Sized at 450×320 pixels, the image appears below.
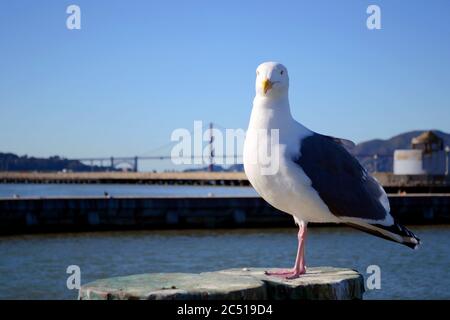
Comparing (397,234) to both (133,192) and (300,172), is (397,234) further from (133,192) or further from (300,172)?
(133,192)

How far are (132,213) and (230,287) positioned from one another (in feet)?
92.6

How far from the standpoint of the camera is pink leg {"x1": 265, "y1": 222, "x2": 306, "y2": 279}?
21.5ft

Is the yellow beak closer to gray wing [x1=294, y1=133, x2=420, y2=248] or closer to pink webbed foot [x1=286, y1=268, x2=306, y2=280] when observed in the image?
gray wing [x1=294, y1=133, x2=420, y2=248]

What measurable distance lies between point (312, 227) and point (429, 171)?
29634 mm

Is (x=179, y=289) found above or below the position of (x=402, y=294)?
above

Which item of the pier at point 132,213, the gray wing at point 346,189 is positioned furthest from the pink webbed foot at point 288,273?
the pier at point 132,213

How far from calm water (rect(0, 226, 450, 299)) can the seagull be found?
11.9 m

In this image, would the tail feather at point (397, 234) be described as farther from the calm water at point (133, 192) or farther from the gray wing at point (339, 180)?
the calm water at point (133, 192)

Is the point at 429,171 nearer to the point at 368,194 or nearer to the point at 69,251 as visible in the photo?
the point at 69,251

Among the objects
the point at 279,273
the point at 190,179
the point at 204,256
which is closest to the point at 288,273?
the point at 279,273

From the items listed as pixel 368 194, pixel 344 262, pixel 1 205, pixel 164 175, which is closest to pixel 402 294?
pixel 344 262

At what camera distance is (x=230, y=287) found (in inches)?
233

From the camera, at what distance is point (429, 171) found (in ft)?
203
